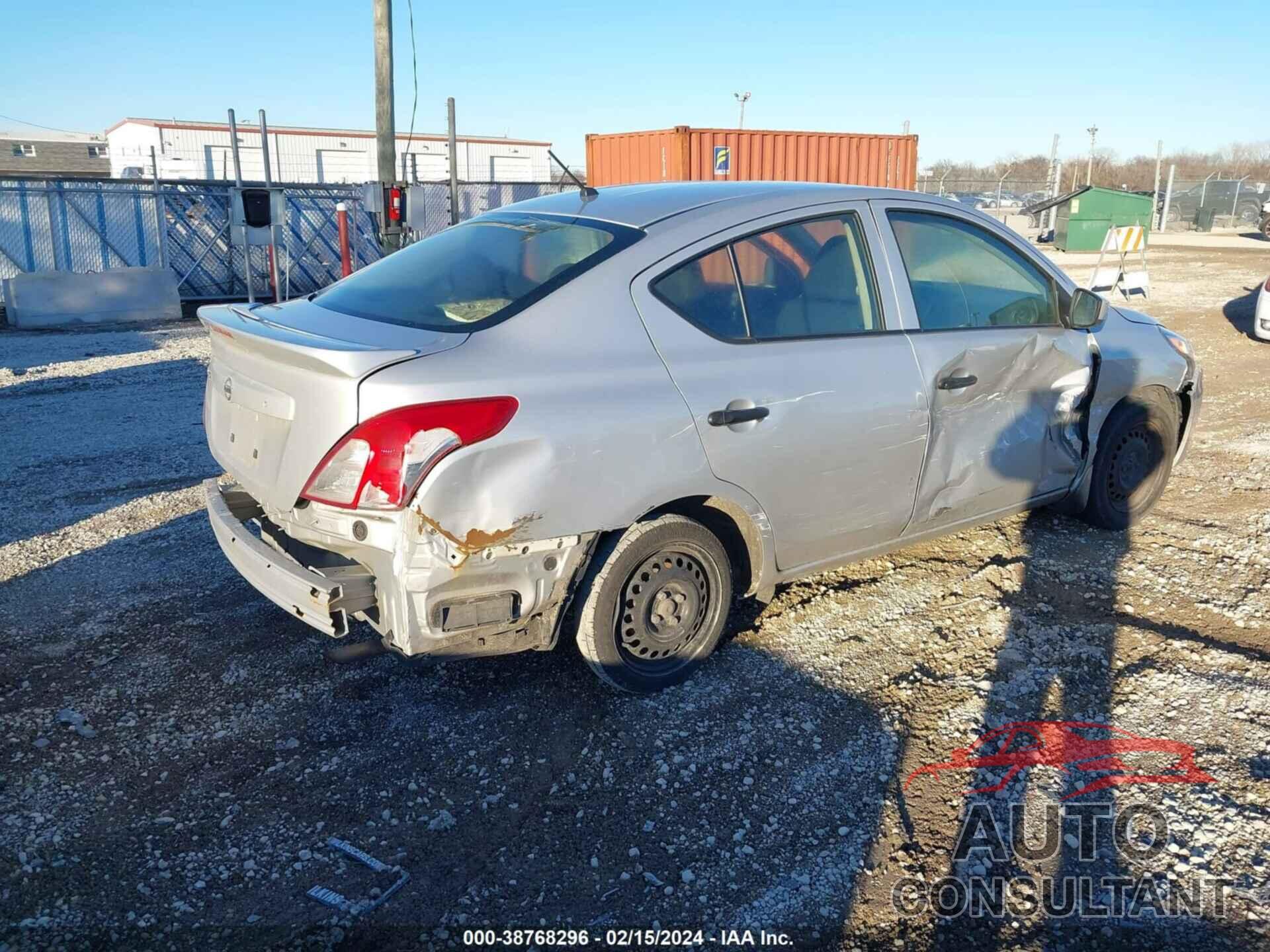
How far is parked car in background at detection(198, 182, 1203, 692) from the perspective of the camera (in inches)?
123

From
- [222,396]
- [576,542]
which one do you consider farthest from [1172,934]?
[222,396]

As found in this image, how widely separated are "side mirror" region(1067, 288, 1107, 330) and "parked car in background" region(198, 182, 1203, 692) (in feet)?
0.04

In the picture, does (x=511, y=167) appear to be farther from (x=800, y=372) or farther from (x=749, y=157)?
(x=800, y=372)

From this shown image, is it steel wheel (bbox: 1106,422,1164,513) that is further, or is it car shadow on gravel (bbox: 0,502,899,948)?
steel wheel (bbox: 1106,422,1164,513)

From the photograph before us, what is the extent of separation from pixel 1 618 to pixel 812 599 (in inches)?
143

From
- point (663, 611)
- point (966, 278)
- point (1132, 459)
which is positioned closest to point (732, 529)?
point (663, 611)

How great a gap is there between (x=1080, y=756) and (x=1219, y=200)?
42.8 m

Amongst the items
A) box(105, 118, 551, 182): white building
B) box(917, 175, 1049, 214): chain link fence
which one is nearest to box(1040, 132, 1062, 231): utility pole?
box(917, 175, 1049, 214): chain link fence

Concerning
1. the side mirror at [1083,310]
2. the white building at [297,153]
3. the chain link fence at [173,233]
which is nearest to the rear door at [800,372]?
the side mirror at [1083,310]

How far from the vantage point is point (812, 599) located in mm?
4711

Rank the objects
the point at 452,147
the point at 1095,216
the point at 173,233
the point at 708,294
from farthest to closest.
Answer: the point at 1095,216, the point at 173,233, the point at 452,147, the point at 708,294

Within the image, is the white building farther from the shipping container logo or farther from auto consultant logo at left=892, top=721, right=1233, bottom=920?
auto consultant logo at left=892, top=721, right=1233, bottom=920

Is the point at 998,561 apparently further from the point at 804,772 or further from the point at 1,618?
the point at 1,618

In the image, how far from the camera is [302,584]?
3199mm
